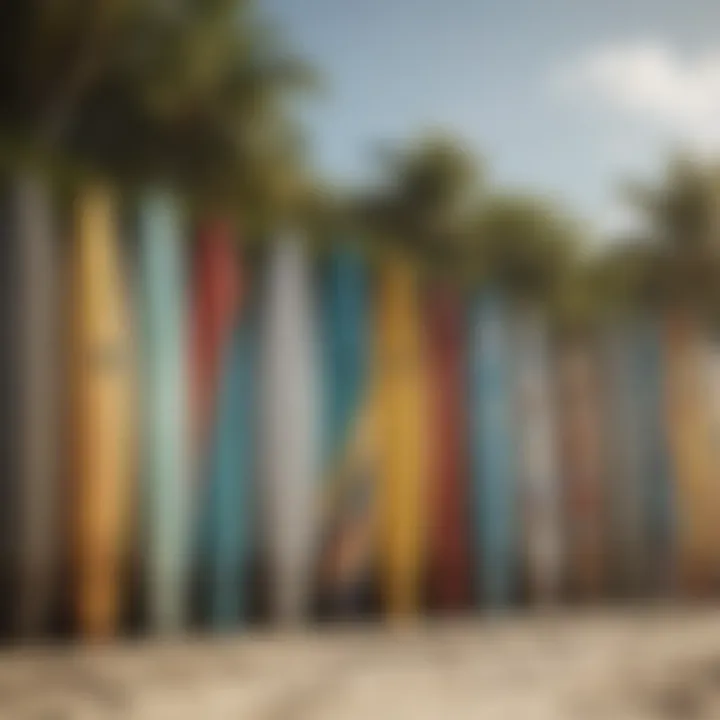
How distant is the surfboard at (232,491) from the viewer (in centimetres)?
90

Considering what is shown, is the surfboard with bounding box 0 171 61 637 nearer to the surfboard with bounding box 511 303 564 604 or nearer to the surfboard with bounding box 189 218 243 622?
the surfboard with bounding box 189 218 243 622

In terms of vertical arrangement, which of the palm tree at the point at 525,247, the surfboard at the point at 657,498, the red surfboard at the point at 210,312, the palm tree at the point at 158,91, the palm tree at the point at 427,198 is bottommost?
the surfboard at the point at 657,498

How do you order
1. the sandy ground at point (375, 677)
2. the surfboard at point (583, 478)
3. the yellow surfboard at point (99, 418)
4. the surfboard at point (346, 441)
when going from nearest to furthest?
1. the sandy ground at point (375, 677)
2. the yellow surfboard at point (99, 418)
3. the surfboard at point (346, 441)
4. the surfboard at point (583, 478)

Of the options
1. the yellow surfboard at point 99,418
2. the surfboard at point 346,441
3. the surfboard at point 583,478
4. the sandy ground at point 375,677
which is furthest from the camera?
the surfboard at point 583,478

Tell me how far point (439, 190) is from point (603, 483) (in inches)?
15.2

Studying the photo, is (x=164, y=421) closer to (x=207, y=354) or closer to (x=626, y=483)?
(x=207, y=354)

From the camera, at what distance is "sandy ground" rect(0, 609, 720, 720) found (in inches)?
28.5

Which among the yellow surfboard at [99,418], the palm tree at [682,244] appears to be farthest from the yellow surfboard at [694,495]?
the yellow surfboard at [99,418]

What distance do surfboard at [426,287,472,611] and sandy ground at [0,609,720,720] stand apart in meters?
0.07

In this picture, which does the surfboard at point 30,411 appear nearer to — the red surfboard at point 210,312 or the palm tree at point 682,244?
the red surfboard at point 210,312

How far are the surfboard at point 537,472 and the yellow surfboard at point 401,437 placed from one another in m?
0.12

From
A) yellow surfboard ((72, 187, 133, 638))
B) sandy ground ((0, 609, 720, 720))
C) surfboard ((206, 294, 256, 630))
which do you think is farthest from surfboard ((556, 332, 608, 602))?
yellow surfboard ((72, 187, 133, 638))

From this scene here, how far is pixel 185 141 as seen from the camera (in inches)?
39.6

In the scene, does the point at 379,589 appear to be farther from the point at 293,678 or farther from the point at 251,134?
the point at 251,134
